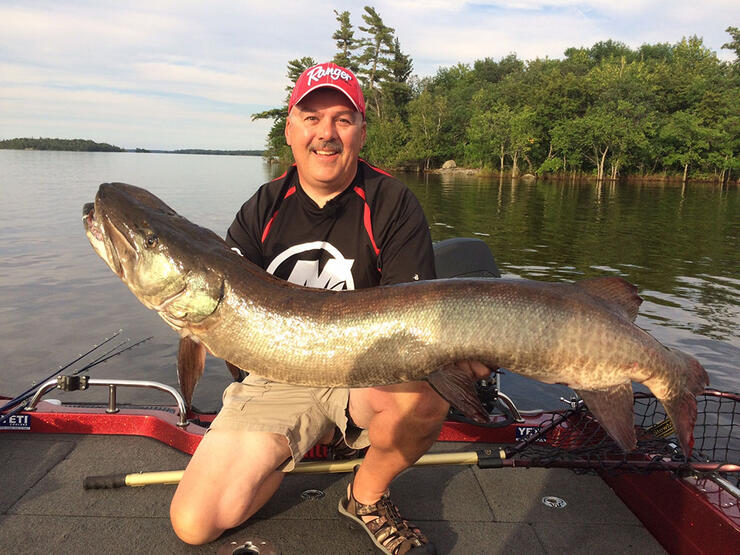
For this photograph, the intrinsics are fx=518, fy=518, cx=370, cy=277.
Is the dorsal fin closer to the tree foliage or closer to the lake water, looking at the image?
the lake water

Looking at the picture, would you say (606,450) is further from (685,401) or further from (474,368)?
(474,368)

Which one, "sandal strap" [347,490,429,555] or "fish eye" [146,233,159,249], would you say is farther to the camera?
"sandal strap" [347,490,429,555]

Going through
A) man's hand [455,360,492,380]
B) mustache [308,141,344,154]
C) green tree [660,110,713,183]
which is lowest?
man's hand [455,360,492,380]

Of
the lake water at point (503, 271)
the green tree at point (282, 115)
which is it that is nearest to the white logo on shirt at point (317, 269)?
the lake water at point (503, 271)

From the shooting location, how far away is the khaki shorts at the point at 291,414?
2.80 metres

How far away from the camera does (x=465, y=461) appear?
303cm

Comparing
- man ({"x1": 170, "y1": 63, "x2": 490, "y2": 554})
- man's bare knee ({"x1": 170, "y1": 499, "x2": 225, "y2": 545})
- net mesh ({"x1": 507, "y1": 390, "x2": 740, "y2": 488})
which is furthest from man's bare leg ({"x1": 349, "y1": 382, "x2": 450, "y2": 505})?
man's bare knee ({"x1": 170, "y1": 499, "x2": 225, "y2": 545})

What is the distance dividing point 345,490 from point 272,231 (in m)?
1.66

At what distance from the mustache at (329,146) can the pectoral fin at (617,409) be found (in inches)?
77.0

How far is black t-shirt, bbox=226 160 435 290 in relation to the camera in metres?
3.14

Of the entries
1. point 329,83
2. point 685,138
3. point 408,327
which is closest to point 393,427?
point 408,327

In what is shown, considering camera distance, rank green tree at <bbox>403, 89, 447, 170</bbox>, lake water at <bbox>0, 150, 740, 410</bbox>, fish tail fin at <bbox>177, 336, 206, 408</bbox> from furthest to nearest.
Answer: green tree at <bbox>403, 89, 447, 170</bbox>
lake water at <bbox>0, 150, 740, 410</bbox>
fish tail fin at <bbox>177, 336, 206, 408</bbox>

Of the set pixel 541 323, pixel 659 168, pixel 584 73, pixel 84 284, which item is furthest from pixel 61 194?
pixel 584 73

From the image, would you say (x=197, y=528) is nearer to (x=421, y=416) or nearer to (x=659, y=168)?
(x=421, y=416)
